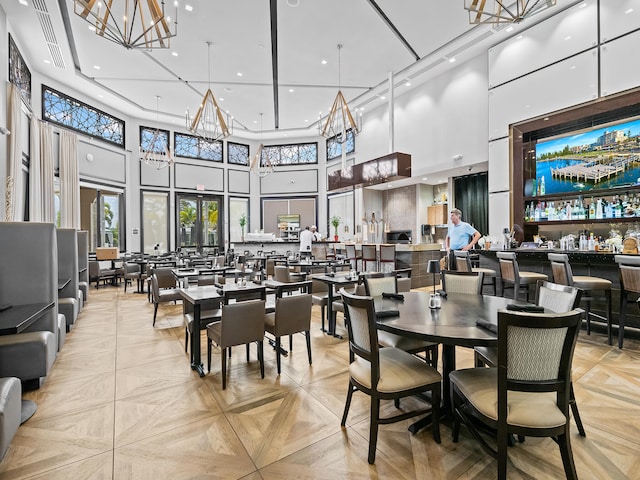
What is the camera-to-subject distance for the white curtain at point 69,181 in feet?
29.6

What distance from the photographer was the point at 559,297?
7.82ft

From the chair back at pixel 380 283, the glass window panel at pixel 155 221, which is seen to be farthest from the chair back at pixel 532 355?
the glass window panel at pixel 155 221

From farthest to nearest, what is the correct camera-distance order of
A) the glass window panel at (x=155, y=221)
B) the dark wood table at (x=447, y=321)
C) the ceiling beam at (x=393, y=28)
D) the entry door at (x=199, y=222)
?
the entry door at (x=199, y=222) < the glass window panel at (x=155, y=221) < the ceiling beam at (x=393, y=28) < the dark wood table at (x=447, y=321)

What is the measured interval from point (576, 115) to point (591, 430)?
5930mm

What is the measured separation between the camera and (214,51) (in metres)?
8.03

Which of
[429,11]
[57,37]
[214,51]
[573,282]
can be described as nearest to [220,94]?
[214,51]

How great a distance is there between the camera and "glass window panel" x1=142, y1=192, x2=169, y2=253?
1250 cm

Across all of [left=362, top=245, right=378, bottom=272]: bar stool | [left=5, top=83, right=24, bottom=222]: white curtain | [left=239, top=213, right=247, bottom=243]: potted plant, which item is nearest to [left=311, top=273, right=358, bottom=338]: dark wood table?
[left=362, top=245, right=378, bottom=272]: bar stool

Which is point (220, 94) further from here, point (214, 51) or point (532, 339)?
point (532, 339)

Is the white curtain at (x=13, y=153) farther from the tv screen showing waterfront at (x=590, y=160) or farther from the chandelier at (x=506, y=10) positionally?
the tv screen showing waterfront at (x=590, y=160)

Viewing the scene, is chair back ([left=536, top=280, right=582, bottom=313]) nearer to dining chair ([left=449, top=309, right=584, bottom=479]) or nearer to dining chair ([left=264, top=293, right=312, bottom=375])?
dining chair ([left=449, top=309, right=584, bottom=479])

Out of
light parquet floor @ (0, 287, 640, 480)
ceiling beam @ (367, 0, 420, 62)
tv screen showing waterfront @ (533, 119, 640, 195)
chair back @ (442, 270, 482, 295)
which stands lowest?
light parquet floor @ (0, 287, 640, 480)

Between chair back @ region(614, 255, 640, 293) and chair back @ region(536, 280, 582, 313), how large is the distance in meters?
1.88

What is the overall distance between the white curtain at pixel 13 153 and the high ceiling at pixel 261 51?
1560 mm
